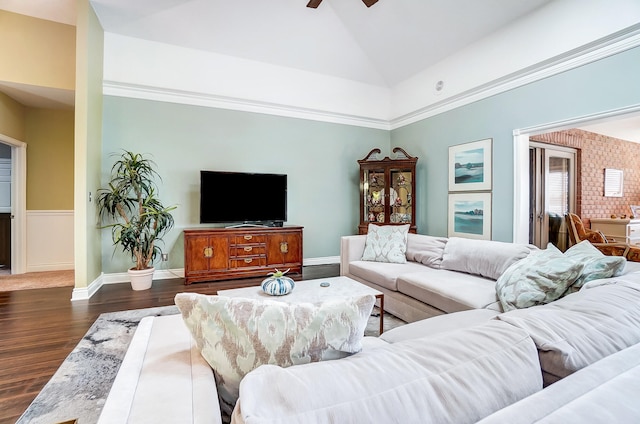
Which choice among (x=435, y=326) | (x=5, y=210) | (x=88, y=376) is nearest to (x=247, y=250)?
(x=88, y=376)

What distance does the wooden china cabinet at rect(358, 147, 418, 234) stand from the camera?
16.5 ft

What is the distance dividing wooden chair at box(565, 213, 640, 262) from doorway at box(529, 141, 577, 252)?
518 millimetres

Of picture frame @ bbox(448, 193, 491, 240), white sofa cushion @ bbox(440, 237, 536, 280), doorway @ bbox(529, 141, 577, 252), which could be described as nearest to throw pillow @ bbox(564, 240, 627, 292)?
white sofa cushion @ bbox(440, 237, 536, 280)

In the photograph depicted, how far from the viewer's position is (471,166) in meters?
4.23

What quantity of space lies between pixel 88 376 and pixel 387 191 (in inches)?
174

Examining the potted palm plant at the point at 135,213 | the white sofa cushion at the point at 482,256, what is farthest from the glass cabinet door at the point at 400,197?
the potted palm plant at the point at 135,213

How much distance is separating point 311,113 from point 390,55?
1.62m

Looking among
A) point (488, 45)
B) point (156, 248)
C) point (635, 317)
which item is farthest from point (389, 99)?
point (635, 317)

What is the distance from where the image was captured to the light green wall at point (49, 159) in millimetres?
4699

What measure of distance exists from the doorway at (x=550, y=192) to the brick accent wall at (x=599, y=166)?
5.3 inches

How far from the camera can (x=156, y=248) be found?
416 cm

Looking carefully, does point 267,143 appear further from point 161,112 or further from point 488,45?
point 488,45

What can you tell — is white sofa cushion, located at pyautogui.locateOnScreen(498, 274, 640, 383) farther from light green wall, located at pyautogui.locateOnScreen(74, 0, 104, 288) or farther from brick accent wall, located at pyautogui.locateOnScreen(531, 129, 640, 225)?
brick accent wall, located at pyautogui.locateOnScreen(531, 129, 640, 225)

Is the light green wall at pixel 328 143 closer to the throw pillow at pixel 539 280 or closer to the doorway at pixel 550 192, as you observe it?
the doorway at pixel 550 192
